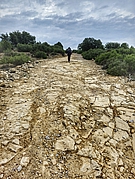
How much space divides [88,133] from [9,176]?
1.94 m

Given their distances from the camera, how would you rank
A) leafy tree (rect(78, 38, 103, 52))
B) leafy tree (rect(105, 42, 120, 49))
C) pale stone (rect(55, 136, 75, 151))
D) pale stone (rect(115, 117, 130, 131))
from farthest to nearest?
leafy tree (rect(78, 38, 103, 52)), leafy tree (rect(105, 42, 120, 49)), pale stone (rect(115, 117, 130, 131)), pale stone (rect(55, 136, 75, 151))

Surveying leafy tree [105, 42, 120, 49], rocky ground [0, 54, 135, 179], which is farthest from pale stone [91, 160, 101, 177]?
leafy tree [105, 42, 120, 49]

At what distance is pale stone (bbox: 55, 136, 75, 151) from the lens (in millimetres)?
3056

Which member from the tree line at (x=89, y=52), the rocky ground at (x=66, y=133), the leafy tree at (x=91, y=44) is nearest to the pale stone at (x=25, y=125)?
the rocky ground at (x=66, y=133)

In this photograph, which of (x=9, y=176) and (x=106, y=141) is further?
(x=106, y=141)

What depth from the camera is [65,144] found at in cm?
314

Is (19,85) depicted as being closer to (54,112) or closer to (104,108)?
(54,112)

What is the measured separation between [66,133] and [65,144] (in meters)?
0.35

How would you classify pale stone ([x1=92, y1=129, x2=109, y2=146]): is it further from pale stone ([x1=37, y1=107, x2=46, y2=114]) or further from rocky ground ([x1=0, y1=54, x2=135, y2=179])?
pale stone ([x1=37, y1=107, x2=46, y2=114])

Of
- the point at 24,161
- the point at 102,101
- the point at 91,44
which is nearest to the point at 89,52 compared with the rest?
the point at 91,44

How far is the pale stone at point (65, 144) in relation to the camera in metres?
3.06

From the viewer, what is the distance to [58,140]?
10.6ft

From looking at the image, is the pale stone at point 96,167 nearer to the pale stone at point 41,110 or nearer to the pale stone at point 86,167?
the pale stone at point 86,167

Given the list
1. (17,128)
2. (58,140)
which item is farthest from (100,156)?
(17,128)
